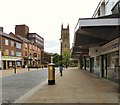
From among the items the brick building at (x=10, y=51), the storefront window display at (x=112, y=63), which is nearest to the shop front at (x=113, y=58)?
the storefront window display at (x=112, y=63)

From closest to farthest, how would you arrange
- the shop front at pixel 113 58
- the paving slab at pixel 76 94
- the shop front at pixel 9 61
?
the paving slab at pixel 76 94 < the shop front at pixel 113 58 < the shop front at pixel 9 61

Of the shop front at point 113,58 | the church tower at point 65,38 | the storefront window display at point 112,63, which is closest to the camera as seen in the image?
the shop front at point 113,58

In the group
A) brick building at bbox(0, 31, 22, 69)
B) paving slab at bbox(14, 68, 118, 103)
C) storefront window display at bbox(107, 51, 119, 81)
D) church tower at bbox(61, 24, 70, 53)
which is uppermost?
church tower at bbox(61, 24, 70, 53)

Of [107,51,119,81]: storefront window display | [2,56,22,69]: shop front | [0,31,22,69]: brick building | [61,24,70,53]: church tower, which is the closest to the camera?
[107,51,119,81]: storefront window display

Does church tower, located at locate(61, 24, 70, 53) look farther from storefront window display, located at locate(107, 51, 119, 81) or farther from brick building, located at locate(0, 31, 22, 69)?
storefront window display, located at locate(107, 51, 119, 81)

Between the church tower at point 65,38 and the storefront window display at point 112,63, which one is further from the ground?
the church tower at point 65,38

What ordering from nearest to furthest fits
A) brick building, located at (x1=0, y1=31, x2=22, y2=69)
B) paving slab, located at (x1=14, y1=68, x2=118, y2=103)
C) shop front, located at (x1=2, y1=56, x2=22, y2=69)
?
paving slab, located at (x1=14, y1=68, x2=118, y2=103), brick building, located at (x1=0, y1=31, x2=22, y2=69), shop front, located at (x1=2, y1=56, x2=22, y2=69)

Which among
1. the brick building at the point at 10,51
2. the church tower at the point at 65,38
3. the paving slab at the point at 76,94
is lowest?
the paving slab at the point at 76,94

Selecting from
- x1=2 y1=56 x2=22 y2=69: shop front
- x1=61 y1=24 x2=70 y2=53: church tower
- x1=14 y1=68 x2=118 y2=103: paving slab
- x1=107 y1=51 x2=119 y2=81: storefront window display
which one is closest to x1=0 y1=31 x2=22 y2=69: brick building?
x1=2 y1=56 x2=22 y2=69: shop front

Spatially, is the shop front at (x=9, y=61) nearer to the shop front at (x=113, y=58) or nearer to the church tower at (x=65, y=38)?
the church tower at (x=65, y=38)

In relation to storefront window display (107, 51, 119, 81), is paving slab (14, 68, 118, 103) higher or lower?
lower

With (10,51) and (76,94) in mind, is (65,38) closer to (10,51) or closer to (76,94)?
(10,51)

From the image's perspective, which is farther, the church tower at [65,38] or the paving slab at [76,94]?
the church tower at [65,38]

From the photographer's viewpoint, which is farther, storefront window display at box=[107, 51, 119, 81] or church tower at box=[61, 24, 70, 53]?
church tower at box=[61, 24, 70, 53]
